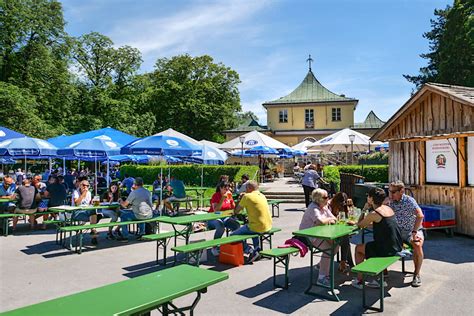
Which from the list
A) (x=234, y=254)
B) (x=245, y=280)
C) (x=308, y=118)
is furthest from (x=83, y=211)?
(x=308, y=118)

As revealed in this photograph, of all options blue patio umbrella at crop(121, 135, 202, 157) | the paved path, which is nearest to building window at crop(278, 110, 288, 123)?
blue patio umbrella at crop(121, 135, 202, 157)

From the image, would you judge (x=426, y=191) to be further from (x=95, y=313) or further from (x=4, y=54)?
(x=4, y=54)

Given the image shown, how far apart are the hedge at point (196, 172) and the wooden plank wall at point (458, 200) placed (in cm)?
1131

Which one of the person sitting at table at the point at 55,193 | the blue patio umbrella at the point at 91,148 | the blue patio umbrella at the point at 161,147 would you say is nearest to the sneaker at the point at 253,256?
the blue patio umbrella at the point at 161,147

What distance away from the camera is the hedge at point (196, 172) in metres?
21.2

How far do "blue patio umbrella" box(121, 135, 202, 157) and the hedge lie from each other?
9914 mm

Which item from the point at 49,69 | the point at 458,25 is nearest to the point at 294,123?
the point at 458,25

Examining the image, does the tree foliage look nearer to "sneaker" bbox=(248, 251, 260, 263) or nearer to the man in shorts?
"sneaker" bbox=(248, 251, 260, 263)

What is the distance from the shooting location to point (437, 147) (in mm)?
9906

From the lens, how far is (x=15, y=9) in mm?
28875

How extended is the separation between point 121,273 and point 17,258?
2.65 metres

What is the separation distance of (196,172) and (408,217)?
18.6m

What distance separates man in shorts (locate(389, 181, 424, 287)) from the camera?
5943 millimetres

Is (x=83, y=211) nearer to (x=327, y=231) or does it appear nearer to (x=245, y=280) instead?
(x=245, y=280)
